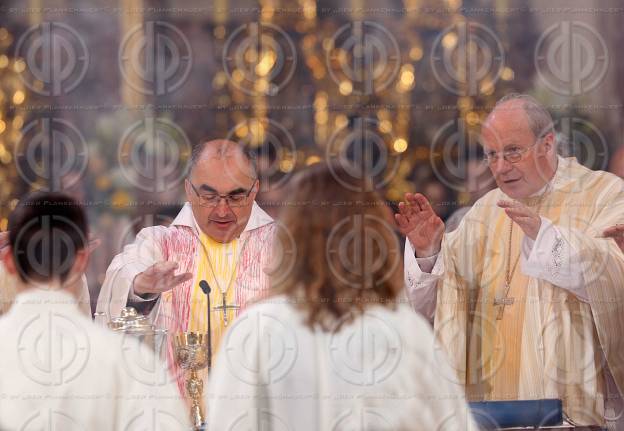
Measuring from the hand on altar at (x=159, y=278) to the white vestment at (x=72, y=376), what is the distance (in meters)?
0.17

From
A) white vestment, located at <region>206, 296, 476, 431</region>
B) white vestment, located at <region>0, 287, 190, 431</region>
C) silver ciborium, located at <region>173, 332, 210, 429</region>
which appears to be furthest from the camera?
silver ciborium, located at <region>173, 332, 210, 429</region>

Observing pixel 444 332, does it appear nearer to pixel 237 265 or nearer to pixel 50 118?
pixel 237 265

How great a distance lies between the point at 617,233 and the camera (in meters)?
2.81

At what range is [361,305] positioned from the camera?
2607 millimetres

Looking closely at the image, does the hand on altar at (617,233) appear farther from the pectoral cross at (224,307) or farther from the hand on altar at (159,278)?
the hand on altar at (159,278)

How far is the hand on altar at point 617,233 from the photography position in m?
2.81

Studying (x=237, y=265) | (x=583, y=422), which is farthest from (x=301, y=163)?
(x=583, y=422)

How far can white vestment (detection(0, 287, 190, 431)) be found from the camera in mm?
2604

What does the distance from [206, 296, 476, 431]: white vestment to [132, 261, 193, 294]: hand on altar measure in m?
0.29

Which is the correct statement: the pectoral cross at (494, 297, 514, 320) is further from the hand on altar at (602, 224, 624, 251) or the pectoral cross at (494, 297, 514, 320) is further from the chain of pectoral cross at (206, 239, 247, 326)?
the chain of pectoral cross at (206, 239, 247, 326)

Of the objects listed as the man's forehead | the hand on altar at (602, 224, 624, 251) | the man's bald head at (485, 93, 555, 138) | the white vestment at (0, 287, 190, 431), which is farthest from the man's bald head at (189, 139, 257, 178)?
the hand on altar at (602, 224, 624, 251)

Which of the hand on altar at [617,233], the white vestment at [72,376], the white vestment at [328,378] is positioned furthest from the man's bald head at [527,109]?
the white vestment at [72,376]

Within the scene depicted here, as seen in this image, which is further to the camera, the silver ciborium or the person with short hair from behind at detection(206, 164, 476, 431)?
the silver ciborium

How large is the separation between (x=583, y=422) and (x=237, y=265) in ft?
3.70
